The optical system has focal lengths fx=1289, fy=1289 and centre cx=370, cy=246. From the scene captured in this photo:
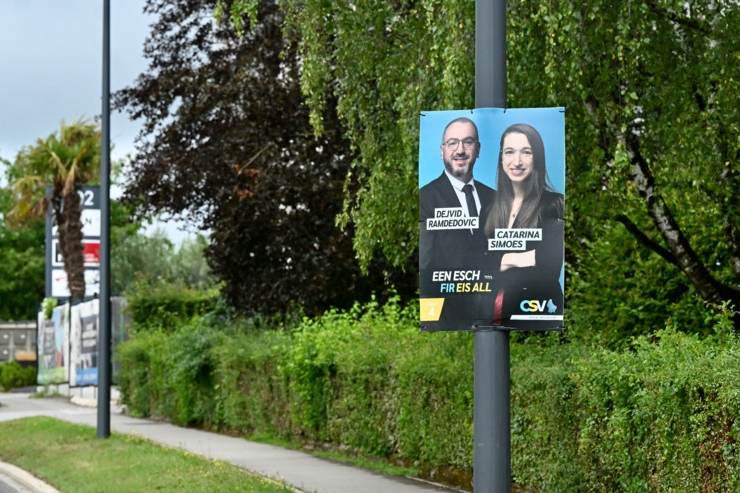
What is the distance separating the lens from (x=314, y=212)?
924 inches

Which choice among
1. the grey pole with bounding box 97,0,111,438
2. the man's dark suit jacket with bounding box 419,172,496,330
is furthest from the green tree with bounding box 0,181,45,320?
the man's dark suit jacket with bounding box 419,172,496,330

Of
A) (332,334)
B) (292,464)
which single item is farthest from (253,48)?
(292,464)

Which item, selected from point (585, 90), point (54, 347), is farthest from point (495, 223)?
point (54, 347)

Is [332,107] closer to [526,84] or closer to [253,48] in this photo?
[253,48]

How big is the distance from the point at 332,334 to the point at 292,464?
7.90 feet

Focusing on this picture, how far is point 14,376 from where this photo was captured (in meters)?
51.9

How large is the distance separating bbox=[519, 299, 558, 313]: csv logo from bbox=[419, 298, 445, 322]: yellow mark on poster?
530 millimetres

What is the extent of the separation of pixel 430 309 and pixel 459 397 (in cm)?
582

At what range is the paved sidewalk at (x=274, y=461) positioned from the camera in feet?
47.1

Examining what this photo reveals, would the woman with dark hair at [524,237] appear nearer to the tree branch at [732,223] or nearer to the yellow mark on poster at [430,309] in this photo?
the yellow mark on poster at [430,309]

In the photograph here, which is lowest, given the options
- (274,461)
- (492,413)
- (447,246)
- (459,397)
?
(274,461)

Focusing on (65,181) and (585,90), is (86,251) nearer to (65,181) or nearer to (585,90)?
(65,181)

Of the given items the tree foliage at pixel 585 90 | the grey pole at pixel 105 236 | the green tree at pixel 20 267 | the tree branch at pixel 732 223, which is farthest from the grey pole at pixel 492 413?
the green tree at pixel 20 267

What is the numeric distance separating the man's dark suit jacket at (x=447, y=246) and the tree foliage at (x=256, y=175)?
14.3 meters
